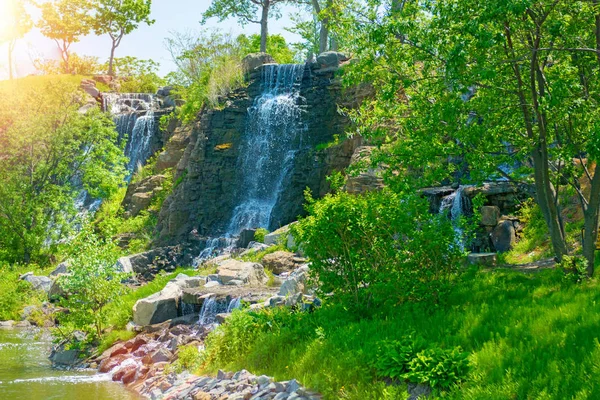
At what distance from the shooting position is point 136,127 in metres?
36.4

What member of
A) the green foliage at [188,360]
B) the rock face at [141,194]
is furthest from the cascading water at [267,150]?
the green foliage at [188,360]

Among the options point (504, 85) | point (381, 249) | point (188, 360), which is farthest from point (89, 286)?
point (504, 85)

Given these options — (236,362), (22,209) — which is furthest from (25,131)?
(236,362)

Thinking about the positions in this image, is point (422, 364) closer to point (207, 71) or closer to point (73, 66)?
point (207, 71)

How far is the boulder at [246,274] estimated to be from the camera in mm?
15980

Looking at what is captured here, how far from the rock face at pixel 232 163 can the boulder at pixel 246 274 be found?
733 cm

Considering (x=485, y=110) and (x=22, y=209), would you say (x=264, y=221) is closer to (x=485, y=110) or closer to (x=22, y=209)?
(x=22, y=209)

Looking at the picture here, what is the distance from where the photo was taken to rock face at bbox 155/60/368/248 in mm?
24656

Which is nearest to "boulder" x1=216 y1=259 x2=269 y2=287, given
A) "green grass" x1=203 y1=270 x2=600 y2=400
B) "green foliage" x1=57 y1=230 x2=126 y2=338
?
"green foliage" x1=57 y1=230 x2=126 y2=338

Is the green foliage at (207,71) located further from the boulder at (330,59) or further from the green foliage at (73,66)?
the green foliage at (73,66)

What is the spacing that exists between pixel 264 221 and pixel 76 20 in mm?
38286

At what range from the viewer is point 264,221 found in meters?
24.5

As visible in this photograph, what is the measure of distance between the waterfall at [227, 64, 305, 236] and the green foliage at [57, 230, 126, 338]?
10724mm

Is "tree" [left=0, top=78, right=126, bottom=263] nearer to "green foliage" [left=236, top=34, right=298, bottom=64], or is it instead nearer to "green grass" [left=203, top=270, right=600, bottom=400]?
"green foliage" [left=236, top=34, right=298, bottom=64]
